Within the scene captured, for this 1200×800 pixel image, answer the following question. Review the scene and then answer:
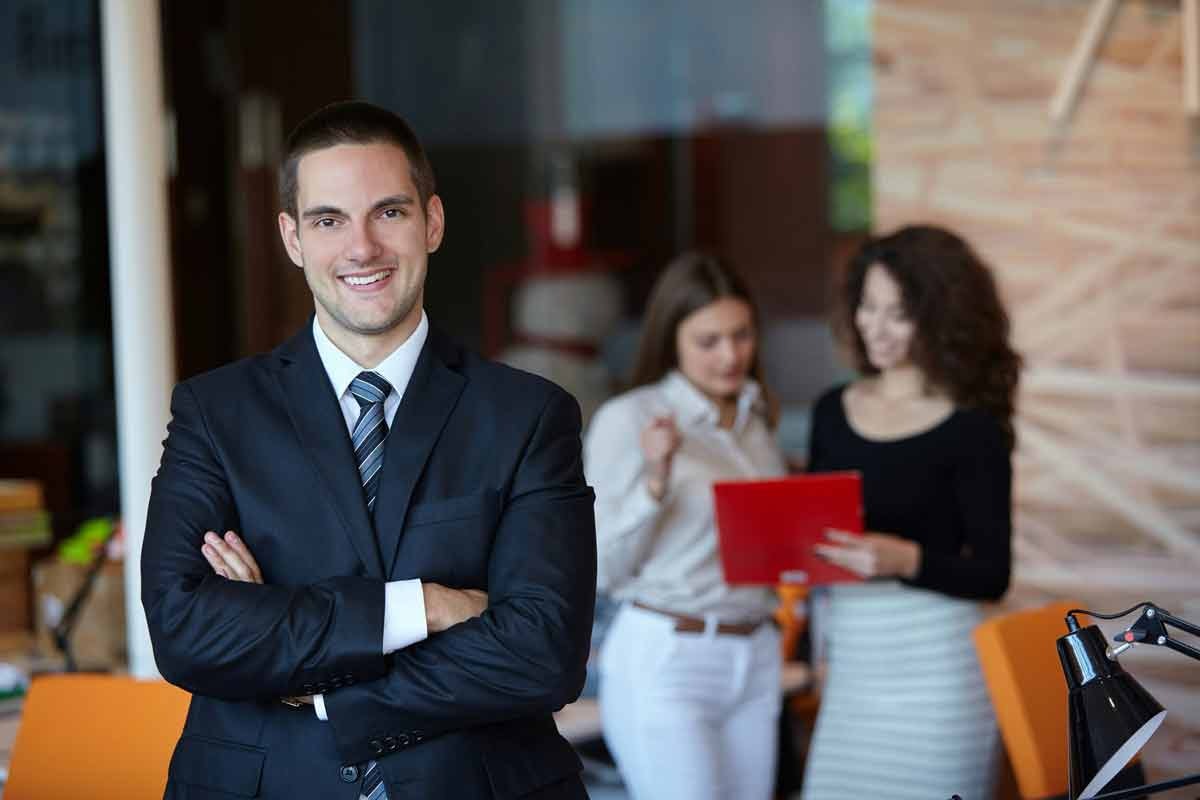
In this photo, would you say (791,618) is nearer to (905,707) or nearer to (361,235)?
(905,707)

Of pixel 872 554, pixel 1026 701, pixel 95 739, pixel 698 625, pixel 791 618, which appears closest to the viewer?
pixel 95 739

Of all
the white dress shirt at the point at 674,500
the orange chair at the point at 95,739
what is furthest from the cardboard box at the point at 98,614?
the white dress shirt at the point at 674,500

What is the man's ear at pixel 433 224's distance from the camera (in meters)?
2.16

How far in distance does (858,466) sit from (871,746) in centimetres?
62

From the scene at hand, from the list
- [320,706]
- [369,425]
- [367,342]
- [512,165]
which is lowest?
[320,706]

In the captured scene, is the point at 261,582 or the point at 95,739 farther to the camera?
the point at 95,739

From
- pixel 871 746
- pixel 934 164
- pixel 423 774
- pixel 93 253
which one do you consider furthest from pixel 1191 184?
pixel 93 253

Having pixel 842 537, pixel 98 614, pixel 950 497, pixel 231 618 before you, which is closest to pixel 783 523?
pixel 842 537

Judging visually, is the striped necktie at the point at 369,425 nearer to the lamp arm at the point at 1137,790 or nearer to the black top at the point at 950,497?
the lamp arm at the point at 1137,790

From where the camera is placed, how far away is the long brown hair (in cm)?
354

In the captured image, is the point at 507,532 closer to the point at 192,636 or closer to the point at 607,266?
the point at 192,636

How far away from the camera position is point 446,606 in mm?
1980

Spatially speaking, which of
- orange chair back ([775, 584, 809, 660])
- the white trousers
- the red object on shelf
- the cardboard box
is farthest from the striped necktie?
the red object on shelf

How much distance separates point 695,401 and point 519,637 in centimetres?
157
